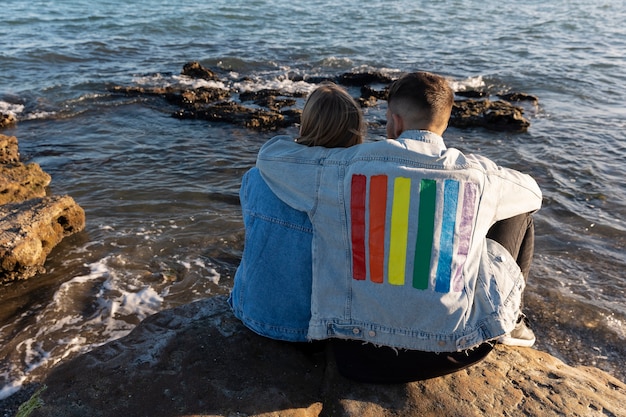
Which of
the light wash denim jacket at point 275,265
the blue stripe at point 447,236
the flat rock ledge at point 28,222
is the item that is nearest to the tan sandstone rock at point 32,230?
the flat rock ledge at point 28,222

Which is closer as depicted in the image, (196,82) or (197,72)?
(196,82)

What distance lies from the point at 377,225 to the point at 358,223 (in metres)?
0.09

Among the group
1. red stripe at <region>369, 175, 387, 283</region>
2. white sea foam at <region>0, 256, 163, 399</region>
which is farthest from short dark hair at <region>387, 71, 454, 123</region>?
white sea foam at <region>0, 256, 163, 399</region>

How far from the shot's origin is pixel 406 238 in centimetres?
235

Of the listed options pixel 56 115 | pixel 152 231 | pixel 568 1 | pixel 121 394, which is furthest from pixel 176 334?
pixel 568 1

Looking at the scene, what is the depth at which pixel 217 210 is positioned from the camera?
7227mm

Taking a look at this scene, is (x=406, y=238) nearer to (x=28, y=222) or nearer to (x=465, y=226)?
(x=465, y=226)

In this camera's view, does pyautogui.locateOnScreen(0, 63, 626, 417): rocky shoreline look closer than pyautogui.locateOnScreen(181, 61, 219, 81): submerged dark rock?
Yes

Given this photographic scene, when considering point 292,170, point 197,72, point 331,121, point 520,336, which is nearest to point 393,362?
point 520,336

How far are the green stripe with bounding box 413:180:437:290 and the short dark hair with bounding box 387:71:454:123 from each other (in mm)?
480

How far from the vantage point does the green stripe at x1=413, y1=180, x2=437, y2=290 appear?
2.30 metres

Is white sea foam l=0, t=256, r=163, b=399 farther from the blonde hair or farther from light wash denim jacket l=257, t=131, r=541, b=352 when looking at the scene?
the blonde hair

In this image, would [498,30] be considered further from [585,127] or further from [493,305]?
[493,305]

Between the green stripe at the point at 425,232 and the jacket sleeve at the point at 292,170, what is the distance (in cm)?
51
